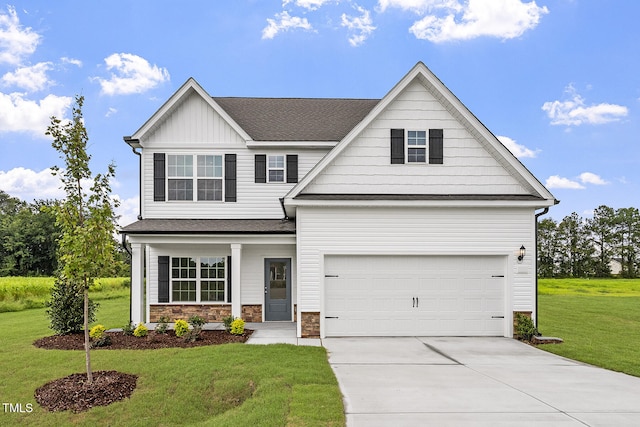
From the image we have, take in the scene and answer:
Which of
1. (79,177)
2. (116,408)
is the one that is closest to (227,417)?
(116,408)

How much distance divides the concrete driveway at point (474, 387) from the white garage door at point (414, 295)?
3.74 feet

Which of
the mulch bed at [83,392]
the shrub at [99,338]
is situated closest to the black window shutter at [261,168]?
the shrub at [99,338]

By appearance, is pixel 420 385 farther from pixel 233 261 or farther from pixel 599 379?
pixel 233 261

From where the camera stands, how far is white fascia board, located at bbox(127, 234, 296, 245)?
13336 millimetres

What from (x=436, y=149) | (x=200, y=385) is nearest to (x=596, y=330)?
(x=436, y=149)

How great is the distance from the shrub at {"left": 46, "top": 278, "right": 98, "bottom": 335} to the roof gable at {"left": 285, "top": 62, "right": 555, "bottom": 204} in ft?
22.6

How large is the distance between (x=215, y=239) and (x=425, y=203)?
251 inches

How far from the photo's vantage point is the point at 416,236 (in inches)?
481

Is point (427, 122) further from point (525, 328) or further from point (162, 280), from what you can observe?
point (162, 280)

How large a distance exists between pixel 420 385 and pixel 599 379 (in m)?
3.66

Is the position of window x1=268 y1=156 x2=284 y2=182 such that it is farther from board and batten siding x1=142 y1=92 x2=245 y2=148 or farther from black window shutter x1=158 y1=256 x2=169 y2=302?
black window shutter x1=158 y1=256 x2=169 y2=302

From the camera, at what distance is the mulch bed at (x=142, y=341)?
10.8 metres

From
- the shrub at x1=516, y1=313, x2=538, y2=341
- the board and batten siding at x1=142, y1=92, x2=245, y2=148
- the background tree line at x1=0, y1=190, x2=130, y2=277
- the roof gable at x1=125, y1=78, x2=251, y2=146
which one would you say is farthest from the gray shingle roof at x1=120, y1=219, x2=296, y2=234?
the background tree line at x1=0, y1=190, x2=130, y2=277

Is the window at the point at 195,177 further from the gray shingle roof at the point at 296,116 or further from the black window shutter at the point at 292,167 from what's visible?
the black window shutter at the point at 292,167
